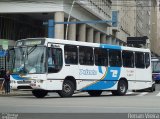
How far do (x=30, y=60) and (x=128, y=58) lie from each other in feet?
26.6

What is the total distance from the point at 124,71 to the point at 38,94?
6.22 m

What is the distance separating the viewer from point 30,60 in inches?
995

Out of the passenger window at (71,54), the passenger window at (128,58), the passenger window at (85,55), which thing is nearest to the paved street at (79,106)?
the passenger window at (71,54)

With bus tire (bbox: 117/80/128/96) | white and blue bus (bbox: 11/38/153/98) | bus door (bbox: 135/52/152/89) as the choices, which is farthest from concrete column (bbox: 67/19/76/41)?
bus tire (bbox: 117/80/128/96)

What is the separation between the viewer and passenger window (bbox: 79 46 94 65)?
2716 cm

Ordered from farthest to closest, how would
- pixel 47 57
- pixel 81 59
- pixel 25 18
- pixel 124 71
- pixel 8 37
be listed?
pixel 25 18, pixel 8 37, pixel 124 71, pixel 81 59, pixel 47 57

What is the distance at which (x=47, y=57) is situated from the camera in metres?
24.9

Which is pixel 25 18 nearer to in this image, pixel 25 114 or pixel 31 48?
pixel 31 48

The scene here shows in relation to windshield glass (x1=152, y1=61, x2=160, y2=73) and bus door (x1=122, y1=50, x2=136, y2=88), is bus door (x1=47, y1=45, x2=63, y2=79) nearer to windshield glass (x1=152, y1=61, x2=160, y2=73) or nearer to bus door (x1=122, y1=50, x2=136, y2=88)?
bus door (x1=122, y1=50, x2=136, y2=88)

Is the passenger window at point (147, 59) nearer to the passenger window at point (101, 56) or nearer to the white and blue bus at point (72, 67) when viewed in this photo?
the white and blue bus at point (72, 67)

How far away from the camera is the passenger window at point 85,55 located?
27156 millimetres

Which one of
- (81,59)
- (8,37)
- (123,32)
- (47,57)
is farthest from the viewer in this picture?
(123,32)

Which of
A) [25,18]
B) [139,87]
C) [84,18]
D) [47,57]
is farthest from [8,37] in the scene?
[47,57]

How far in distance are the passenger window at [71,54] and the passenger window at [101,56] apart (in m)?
1.81
